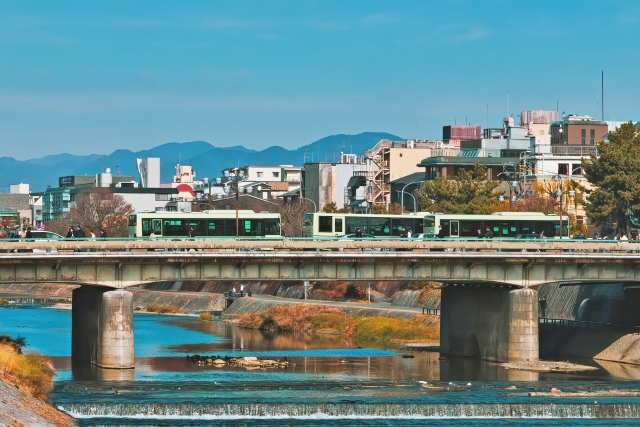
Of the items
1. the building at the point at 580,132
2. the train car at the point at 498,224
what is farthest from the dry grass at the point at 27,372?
the building at the point at 580,132

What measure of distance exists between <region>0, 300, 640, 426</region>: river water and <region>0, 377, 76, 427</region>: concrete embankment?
72.0 inches

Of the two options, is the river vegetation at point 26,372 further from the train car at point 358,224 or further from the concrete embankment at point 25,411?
the train car at point 358,224

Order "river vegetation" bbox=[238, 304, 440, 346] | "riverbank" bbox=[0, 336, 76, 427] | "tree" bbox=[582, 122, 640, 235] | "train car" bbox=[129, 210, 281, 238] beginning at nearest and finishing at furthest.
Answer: "riverbank" bbox=[0, 336, 76, 427]
"train car" bbox=[129, 210, 281, 238]
"river vegetation" bbox=[238, 304, 440, 346]
"tree" bbox=[582, 122, 640, 235]

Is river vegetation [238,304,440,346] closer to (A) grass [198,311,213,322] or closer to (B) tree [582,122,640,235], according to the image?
(A) grass [198,311,213,322]

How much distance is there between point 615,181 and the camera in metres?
132

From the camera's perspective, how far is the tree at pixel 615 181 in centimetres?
13088

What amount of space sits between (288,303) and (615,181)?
128 ft

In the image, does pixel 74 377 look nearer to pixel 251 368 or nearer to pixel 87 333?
pixel 87 333

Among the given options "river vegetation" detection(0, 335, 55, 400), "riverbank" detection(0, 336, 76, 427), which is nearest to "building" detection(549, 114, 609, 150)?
"riverbank" detection(0, 336, 76, 427)

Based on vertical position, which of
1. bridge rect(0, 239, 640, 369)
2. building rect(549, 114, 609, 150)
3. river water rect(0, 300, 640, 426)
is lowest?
river water rect(0, 300, 640, 426)

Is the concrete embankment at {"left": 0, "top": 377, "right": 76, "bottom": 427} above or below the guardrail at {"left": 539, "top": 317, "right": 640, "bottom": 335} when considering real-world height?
below

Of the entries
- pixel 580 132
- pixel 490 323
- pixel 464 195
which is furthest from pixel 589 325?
pixel 580 132

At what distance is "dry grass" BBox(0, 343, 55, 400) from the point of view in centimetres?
6319

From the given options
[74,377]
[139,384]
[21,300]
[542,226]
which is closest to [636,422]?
[139,384]
